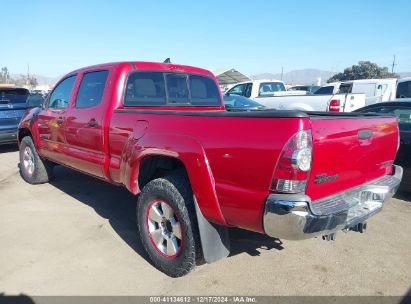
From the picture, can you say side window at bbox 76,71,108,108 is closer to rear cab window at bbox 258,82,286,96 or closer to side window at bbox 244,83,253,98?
side window at bbox 244,83,253,98

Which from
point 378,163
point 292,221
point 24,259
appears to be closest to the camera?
point 292,221

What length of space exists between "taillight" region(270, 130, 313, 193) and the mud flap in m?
0.71

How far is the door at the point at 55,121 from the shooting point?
4645mm

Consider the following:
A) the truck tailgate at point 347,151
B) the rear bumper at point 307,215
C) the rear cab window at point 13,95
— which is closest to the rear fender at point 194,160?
the rear bumper at point 307,215

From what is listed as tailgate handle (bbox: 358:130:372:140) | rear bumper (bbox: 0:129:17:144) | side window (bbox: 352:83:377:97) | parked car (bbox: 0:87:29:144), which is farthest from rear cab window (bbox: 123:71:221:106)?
side window (bbox: 352:83:377:97)

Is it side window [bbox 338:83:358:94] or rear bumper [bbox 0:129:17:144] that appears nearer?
rear bumper [bbox 0:129:17:144]

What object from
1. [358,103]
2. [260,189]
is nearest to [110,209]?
[260,189]

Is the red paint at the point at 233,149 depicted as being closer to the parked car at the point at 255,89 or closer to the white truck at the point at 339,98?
the white truck at the point at 339,98

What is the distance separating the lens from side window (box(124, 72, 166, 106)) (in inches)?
151

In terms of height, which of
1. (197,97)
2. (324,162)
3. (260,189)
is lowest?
(260,189)

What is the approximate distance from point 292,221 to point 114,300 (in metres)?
1.57

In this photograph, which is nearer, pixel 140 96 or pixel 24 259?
pixel 24 259

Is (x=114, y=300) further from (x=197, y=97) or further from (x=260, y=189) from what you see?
(x=197, y=97)

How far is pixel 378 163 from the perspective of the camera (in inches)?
120
